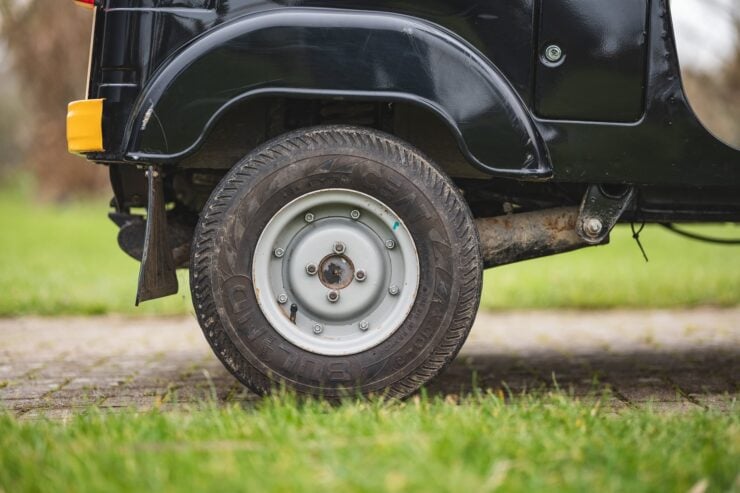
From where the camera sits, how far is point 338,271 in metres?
3.00

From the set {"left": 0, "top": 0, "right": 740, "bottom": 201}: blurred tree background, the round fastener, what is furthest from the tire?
{"left": 0, "top": 0, "right": 740, "bottom": 201}: blurred tree background

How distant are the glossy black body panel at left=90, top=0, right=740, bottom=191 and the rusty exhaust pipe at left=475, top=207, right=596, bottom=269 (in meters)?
0.27

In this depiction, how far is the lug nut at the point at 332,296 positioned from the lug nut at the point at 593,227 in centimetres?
101

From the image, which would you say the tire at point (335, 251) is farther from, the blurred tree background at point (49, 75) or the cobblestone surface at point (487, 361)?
the blurred tree background at point (49, 75)

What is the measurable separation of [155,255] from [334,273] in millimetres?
674

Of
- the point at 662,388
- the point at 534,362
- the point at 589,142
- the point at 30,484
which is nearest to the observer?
the point at 30,484

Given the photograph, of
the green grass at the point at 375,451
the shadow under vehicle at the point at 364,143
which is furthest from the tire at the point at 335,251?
the green grass at the point at 375,451

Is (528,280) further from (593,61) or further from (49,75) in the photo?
(49,75)

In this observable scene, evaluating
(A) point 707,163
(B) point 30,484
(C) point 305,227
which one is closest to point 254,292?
(C) point 305,227

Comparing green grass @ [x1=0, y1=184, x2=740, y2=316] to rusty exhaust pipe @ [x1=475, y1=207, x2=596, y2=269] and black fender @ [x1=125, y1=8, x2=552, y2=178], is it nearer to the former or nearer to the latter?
black fender @ [x1=125, y1=8, x2=552, y2=178]

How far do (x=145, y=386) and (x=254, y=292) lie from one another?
3.51 feet

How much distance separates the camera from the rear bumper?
3.05 m

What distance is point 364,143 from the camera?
2955 millimetres

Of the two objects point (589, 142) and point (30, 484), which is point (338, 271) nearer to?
point (589, 142)
